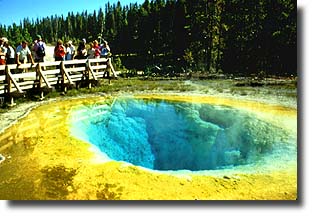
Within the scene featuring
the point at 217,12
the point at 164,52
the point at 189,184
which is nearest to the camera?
the point at 189,184

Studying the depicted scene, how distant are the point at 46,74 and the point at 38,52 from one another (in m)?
0.57

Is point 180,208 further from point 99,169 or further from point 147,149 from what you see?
point 147,149

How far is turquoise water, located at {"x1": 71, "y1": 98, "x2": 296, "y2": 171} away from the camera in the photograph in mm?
3863

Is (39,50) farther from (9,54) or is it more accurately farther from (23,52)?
(9,54)

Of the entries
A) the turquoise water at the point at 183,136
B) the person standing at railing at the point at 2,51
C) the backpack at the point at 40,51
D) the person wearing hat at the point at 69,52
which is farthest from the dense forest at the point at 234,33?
the turquoise water at the point at 183,136

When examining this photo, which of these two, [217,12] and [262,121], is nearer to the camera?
[262,121]

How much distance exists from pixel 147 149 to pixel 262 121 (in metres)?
1.39

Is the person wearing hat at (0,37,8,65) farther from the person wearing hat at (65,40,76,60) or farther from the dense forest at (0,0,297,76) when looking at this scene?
the person wearing hat at (65,40,76,60)

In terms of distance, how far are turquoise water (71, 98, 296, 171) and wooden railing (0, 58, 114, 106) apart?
3.80ft

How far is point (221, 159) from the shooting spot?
388cm

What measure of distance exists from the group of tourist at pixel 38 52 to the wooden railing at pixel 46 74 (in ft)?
0.58
